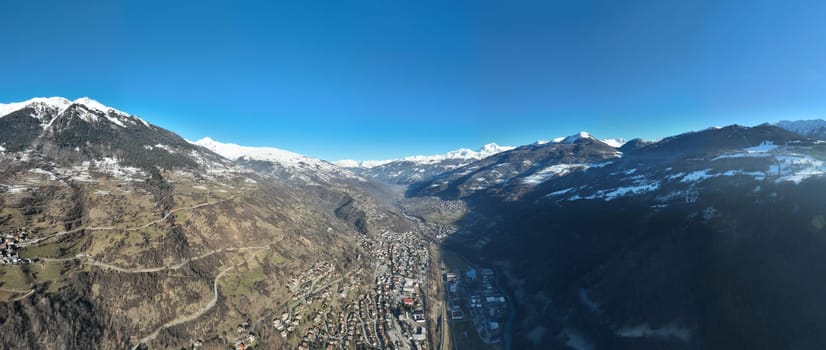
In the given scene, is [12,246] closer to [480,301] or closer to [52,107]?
[480,301]

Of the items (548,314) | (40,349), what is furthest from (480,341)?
(40,349)

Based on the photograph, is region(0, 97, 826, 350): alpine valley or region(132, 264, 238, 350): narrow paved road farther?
region(132, 264, 238, 350): narrow paved road

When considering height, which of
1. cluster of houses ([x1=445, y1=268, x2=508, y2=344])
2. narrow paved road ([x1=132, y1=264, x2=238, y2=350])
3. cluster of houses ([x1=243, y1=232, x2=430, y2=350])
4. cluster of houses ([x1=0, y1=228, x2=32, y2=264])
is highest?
cluster of houses ([x1=0, y1=228, x2=32, y2=264])

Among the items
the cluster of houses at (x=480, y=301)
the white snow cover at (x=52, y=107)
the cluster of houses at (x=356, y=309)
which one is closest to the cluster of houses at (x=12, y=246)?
the cluster of houses at (x=356, y=309)

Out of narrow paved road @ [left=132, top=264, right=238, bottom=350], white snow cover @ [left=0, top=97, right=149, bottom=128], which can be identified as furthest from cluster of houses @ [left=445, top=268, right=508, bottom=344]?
white snow cover @ [left=0, top=97, right=149, bottom=128]

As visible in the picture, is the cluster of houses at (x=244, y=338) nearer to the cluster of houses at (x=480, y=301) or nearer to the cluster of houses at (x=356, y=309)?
the cluster of houses at (x=356, y=309)

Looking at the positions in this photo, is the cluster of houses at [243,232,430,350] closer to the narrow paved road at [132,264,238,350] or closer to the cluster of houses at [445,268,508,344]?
the narrow paved road at [132,264,238,350]

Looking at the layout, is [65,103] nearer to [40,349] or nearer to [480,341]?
[40,349]
